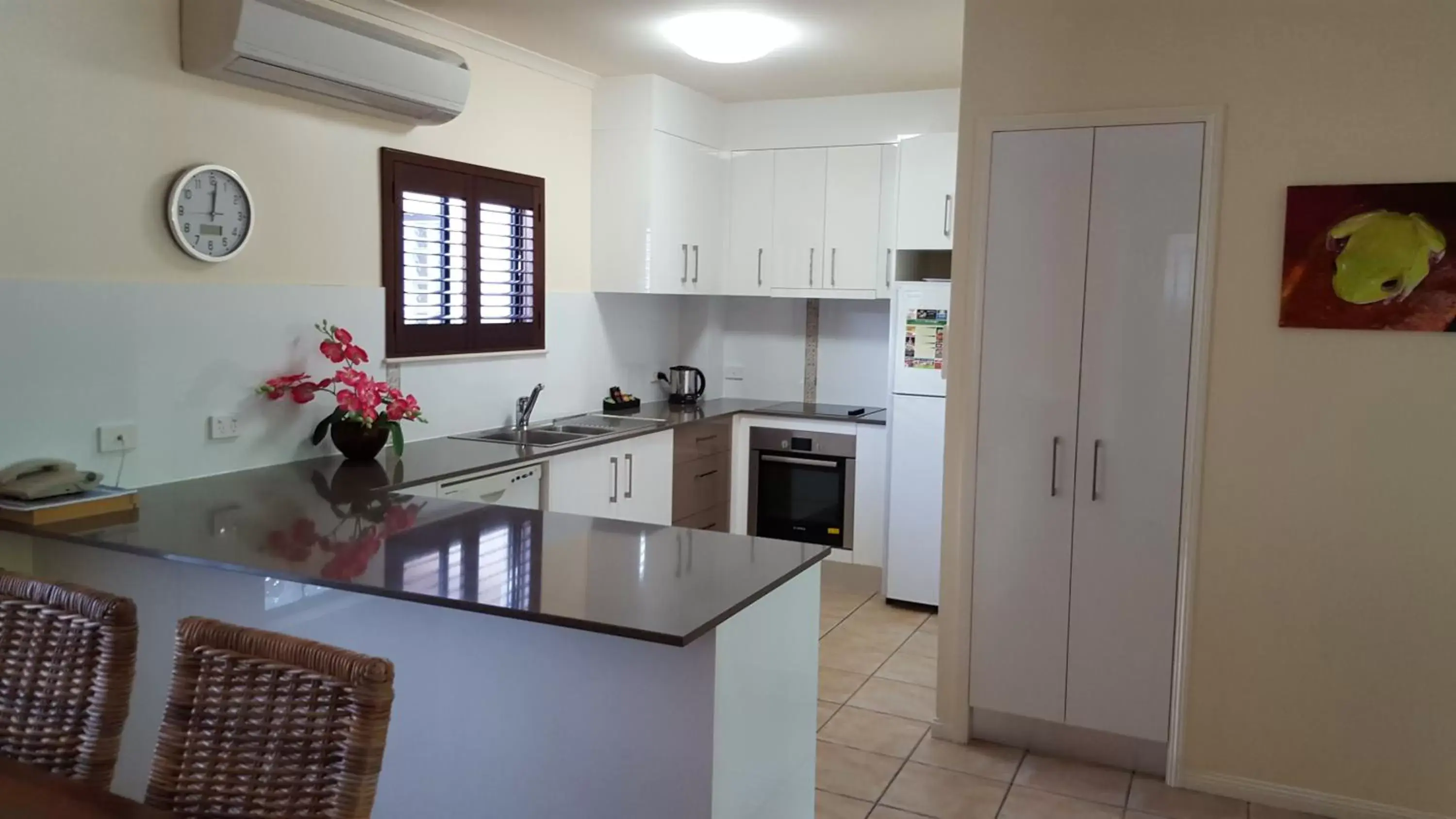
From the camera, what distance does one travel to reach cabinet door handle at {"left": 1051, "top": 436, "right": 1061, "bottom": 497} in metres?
3.33

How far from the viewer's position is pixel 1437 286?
288cm

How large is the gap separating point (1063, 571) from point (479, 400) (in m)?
2.44

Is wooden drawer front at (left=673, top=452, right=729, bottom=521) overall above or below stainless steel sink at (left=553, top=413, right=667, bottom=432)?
below

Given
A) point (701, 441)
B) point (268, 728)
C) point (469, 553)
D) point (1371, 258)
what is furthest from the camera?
point (701, 441)

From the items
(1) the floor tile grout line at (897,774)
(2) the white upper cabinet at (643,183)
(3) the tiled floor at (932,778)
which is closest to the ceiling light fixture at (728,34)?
(2) the white upper cabinet at (643,183)

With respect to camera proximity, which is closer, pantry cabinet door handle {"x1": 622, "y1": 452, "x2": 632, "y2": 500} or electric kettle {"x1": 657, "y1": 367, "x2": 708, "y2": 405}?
pantry cabinet door handle {"x1": 622, "y1": 452, "x2": 632, "y2": 500}

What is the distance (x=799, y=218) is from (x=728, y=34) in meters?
1.71

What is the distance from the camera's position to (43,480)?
2.59 metres

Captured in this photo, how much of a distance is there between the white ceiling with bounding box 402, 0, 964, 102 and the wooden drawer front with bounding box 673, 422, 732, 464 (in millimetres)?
1683

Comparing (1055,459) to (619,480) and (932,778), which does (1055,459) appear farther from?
(619,480)

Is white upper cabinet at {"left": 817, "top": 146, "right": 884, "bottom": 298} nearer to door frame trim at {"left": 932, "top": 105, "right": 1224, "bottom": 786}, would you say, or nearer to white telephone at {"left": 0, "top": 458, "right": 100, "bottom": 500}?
door frame trim at {"left": 932, "top": 105, "right": 1224, "bottom": 786}

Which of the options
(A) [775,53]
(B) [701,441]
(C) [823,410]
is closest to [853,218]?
(C) [823,410]

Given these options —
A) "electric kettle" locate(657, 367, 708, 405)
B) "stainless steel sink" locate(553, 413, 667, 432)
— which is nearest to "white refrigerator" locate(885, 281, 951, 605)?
"stainless steel sink" locate(553, 413, 667, 432)

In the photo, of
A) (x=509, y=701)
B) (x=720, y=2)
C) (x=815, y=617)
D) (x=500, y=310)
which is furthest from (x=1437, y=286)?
(x=500, y=310)
